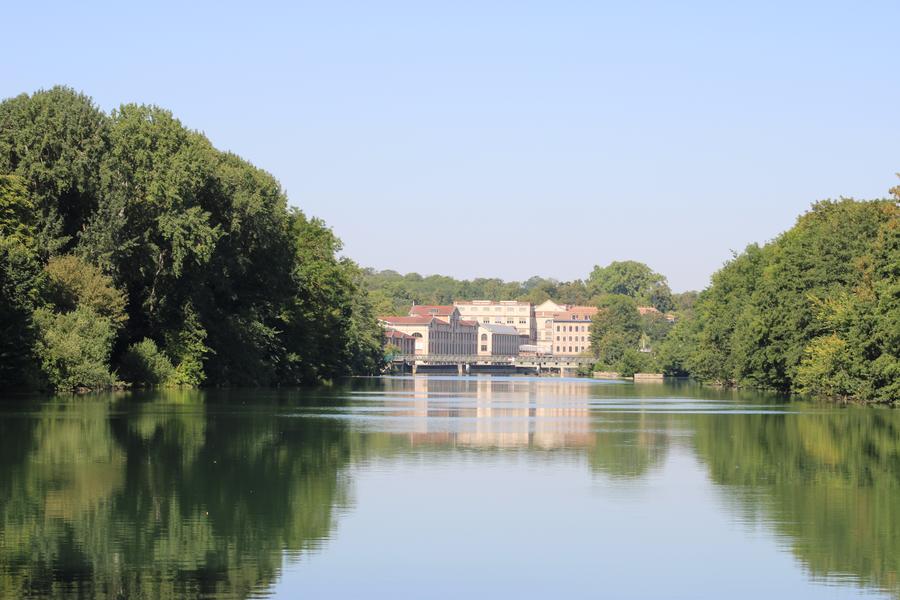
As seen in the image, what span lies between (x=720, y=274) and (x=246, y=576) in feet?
353

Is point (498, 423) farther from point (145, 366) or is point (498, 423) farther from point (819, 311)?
point (819, 311)

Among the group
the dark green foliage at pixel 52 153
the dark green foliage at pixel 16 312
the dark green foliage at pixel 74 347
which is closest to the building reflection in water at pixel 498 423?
A: the dark green foliage at pixel 74 347

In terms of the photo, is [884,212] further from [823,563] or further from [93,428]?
[823,563]

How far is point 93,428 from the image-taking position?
35.4m

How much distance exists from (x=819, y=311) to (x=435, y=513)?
63.8m

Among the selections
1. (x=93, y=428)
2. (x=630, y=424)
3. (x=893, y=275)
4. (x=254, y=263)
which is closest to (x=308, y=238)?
(x=254, y=263)

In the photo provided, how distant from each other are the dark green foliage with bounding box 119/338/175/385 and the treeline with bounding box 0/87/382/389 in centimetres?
7

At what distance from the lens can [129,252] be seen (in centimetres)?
6625

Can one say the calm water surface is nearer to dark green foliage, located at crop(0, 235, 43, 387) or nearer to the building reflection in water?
the building reflection in water

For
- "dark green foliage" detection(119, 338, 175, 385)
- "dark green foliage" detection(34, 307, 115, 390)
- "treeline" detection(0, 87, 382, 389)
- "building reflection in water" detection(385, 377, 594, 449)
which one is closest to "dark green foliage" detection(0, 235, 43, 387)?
"treeline" detection(0, 87, 382, 389)

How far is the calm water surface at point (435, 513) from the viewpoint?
14672 mm

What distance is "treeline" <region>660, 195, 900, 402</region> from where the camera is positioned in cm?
6656

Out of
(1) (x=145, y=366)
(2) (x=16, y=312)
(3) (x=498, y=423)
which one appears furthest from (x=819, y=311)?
(2) (x=16, y=312)

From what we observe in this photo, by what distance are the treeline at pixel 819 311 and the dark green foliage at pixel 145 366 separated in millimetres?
32259
